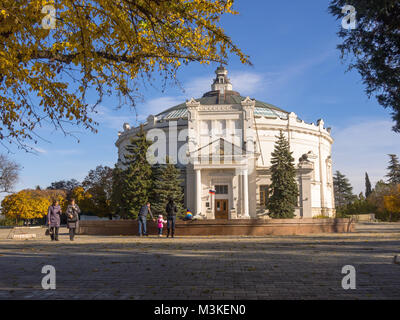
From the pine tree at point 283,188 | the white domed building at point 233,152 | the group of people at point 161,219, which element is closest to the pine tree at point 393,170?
the white domed building at point 233,152

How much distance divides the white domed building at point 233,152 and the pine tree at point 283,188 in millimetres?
2897

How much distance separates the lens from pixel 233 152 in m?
45.8

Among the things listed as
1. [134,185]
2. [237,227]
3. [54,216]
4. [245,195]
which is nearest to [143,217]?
[54,216]

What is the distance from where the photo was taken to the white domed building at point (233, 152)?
4606 cm

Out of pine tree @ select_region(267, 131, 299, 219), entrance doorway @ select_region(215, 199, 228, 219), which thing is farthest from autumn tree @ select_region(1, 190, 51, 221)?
pine tree @ select_region(267, 131, 299, 219)

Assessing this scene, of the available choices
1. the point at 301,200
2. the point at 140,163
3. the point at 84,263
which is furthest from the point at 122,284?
the point at 301,200

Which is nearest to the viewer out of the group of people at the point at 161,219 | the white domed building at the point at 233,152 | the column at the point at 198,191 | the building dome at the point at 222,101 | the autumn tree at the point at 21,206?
the group of people at the point at 161,219

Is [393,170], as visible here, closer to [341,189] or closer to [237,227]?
[341,189]

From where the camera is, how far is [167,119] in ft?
200

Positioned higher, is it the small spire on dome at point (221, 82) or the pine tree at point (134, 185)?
the small spire on dome at point (221, 82)

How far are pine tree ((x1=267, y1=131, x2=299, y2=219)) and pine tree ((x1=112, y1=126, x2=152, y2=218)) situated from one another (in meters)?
14.4

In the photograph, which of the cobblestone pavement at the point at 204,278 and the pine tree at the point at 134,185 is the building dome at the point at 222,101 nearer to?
the pine tree at the point at 134,185

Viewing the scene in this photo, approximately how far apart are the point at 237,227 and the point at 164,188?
2062 cm
